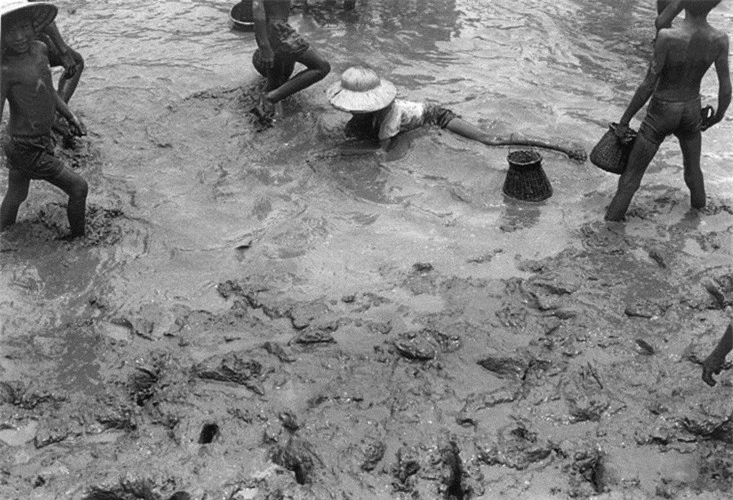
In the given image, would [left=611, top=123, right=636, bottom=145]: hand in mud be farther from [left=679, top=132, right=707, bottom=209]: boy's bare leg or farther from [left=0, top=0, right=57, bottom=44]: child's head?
[left=0, top=0, right=57, bottom=44]: child's head

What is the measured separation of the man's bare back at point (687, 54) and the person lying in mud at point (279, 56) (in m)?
3.37

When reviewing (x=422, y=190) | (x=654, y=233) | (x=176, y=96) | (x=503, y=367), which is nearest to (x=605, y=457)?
(x=503, y=367)

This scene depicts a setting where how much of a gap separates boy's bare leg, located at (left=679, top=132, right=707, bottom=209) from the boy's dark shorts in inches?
187

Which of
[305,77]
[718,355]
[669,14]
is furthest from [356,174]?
[718,355]

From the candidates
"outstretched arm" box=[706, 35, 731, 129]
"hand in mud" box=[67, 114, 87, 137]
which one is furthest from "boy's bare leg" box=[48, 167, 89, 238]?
"outstretched arm" box=[706, 35, 731, 129]

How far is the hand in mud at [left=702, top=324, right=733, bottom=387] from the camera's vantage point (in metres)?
3.84

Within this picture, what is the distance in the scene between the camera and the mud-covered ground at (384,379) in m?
4.02

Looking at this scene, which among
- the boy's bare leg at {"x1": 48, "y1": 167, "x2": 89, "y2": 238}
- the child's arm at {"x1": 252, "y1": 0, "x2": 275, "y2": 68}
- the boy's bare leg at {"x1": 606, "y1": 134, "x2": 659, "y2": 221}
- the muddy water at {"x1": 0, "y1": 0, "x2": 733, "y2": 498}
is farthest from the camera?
the child's arm at {"x1": 252, "y1": 0, "x2": 275, "y2": 68}

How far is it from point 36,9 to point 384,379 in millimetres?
3474

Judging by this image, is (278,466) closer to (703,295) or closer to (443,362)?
(443,362)

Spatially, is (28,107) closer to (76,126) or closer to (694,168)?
(76,126)

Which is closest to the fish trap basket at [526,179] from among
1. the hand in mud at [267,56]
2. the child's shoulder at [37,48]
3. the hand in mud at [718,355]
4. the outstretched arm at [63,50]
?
the hand in mud at [718,355]

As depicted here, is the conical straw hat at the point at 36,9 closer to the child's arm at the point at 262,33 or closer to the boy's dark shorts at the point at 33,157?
the boy's dark shorts at the point at 33,157

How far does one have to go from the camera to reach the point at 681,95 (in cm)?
533
